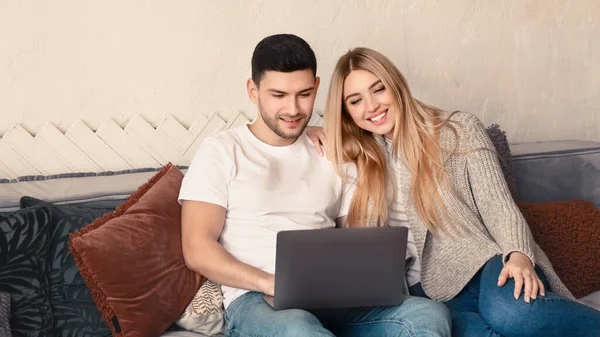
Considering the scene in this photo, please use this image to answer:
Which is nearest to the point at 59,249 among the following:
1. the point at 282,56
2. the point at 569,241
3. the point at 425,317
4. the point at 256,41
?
the point at 282,56

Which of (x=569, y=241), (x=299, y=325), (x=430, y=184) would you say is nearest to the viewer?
(x=299, y=325)

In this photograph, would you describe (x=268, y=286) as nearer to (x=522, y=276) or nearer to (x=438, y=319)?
(x=438, y=319)

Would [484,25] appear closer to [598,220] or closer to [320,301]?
[598,220]

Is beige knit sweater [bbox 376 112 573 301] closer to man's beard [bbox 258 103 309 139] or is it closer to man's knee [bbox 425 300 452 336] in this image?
man's knee [bbox 425 300 452 336]

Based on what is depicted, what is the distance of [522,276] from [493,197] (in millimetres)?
279

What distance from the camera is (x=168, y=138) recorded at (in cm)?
246

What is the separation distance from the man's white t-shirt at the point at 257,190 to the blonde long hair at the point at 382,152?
0.26 feet

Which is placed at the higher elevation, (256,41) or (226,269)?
(256,41)

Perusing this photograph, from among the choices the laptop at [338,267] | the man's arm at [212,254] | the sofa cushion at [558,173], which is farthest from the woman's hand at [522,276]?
the sofa cushion at [558,173]

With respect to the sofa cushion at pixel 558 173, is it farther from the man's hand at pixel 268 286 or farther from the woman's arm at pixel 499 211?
the man's hand at pixel 268 286

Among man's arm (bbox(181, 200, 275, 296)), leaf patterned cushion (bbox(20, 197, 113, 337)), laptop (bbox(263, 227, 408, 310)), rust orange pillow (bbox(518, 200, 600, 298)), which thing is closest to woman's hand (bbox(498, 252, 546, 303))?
laptop (bbox(263, 227, 408, 310))

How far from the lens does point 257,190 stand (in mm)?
2041

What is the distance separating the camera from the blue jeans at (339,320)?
171 centimetres

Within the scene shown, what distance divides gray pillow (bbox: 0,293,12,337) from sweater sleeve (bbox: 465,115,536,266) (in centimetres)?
124
